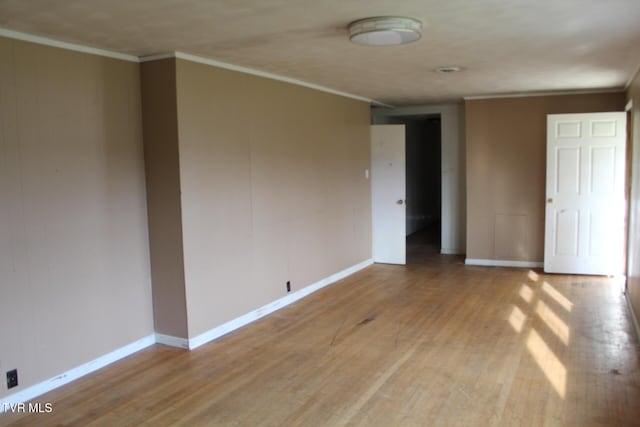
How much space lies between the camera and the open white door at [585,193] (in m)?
6.33

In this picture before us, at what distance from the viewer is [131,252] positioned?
162 inches

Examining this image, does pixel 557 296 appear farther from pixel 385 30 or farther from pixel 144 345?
pixel 144 345

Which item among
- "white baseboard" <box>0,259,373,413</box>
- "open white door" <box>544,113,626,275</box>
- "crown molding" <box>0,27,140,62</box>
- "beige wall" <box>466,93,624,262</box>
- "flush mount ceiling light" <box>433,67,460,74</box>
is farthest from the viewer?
"beige wall" <box>466,93,624,262</box>

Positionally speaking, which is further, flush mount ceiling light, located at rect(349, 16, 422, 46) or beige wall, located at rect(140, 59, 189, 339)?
beige wall, located at rect(140, 59, 189, 339)

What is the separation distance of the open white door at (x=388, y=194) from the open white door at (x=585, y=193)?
192 centimetres

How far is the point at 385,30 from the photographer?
3.13 metres

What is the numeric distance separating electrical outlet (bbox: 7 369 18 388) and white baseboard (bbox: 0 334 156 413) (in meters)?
0.06

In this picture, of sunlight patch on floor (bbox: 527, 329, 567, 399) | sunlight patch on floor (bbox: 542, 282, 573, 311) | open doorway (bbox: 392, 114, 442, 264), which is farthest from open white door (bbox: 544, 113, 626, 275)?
sunlight patch on floor (bbox: 527, 329, 567, 399)

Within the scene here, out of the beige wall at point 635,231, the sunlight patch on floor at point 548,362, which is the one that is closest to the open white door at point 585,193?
the beige wall at point 635,231

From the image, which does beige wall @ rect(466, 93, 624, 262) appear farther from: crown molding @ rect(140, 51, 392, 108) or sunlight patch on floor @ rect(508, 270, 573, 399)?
crown molding @ rect(140, 51, 392, 108)

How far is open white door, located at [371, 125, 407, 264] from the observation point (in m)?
7.39

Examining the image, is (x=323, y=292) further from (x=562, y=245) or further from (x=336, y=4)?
(x=336, y=4)

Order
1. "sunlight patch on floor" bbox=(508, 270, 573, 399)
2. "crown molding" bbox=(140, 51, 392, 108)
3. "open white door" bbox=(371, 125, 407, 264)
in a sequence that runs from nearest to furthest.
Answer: "sunlight patch on floor" bbox=(508, 270, 573, 399) < "crown molding" bbox=(140, 51, 392, 108) < "open white door" bbox=(371, 125, 407, 264)

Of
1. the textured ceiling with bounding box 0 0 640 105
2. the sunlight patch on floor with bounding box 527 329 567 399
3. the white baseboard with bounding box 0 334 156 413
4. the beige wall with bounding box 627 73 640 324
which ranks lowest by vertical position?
the sunlight patch on floor with bounding box 527 329 567 399
